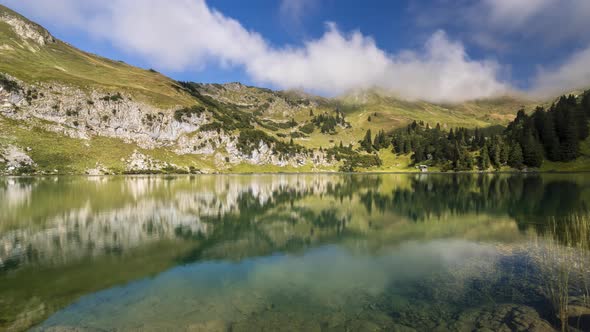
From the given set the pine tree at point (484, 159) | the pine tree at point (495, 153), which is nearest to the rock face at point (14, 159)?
the pine tree at point (484, 159)

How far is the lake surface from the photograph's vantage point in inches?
611

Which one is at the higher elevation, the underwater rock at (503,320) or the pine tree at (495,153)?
the pine tree at (495,153)

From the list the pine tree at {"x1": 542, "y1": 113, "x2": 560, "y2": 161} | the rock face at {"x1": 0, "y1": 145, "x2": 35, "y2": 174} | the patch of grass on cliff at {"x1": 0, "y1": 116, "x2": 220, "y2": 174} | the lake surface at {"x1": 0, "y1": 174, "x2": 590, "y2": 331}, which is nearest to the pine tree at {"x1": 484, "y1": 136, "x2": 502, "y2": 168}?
the pine tree at {"x1": 542, "y1": 113, "x2": 560, "y2": 161}

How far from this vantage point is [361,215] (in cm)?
5034

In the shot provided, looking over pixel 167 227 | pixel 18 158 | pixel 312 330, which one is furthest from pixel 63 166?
pixel 312 330

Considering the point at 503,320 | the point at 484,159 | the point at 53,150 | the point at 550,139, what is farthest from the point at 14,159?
the point at 550,139

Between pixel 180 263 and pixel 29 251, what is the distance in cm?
1529

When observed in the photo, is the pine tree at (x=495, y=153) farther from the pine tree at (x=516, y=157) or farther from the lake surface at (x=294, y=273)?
the lake surface at (x=294, y=273)

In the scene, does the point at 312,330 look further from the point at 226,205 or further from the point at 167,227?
the point at 226,205

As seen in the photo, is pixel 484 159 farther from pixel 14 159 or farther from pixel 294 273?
pixel 14 159

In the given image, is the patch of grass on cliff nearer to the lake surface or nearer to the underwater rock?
the lake surface

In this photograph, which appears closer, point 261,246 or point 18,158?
point 261,246

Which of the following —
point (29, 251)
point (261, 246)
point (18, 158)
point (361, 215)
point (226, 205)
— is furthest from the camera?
point (18, 158)

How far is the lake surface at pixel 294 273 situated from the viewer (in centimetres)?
1552
